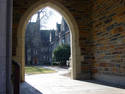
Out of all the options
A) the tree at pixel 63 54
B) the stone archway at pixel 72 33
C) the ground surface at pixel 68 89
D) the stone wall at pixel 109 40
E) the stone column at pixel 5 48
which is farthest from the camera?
the tree at pixel 63 54

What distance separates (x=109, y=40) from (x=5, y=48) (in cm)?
412

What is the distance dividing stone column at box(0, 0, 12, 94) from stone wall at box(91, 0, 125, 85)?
363cm

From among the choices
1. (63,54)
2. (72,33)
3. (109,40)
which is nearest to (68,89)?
(109,40)

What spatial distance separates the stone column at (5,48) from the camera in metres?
2.15

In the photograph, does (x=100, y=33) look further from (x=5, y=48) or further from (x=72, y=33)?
(x=5, y=48)

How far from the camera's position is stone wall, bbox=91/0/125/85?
4.98m

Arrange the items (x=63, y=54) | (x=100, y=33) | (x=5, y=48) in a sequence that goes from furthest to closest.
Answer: (x=63, y=54) < (x=100, y=33) < (x=5, y=48)

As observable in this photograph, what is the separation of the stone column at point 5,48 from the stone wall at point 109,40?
11.9 ft

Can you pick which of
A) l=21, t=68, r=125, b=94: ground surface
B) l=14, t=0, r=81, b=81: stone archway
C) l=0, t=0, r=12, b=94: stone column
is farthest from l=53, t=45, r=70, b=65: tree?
l=0, t=0, r=12, b=94: stone column

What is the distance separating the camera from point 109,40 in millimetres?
5562

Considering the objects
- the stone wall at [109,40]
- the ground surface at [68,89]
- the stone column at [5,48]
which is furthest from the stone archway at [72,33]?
the stone column at [5,48]

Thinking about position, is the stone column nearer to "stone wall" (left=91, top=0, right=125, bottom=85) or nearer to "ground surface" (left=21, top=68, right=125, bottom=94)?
"ground surface" (left=21, top=68, right=125, bottom=94)

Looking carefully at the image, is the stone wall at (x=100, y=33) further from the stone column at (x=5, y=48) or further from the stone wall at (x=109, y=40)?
the stone column at (x=5, y=48)

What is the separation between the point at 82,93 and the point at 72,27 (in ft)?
11.2
